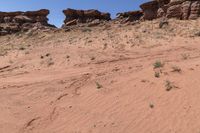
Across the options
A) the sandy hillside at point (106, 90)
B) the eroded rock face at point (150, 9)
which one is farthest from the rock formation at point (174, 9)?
the sandy hillside at point (106, 90)

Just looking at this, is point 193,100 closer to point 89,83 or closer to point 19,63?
point 89,83

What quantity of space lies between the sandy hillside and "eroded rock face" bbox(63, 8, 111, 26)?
949 inches

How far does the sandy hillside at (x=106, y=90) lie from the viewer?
25.9 feet

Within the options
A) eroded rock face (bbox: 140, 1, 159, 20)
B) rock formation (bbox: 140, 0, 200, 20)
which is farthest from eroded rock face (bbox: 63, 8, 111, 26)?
rock formation (bbox: 140, 0, 200, 20)

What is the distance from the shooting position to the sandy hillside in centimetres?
790

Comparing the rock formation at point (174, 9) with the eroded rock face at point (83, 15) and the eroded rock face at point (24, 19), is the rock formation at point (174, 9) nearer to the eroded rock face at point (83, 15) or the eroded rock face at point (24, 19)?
the eroded rock face at point (83, 15)

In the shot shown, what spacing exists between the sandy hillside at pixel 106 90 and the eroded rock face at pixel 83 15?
24.1m

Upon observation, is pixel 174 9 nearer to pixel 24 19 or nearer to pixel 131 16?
pixel 131 16

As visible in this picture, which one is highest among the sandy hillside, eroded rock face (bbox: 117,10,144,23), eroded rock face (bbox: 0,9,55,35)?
eroded rock face (bbox: 0,9,55,35)

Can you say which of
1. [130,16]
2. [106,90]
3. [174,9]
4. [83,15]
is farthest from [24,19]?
[106,90]

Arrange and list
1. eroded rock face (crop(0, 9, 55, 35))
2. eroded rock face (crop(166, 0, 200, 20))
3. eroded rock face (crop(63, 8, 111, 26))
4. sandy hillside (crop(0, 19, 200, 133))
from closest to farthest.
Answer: sandy hillside (crop(0, 19, 200, 133)) < eroded rock face (crop(166, 0, 200, 20)) < eroded rock face (crop(0, 9, 55, 35)) < eroded rock face (crop(63, 8, 111, 26))

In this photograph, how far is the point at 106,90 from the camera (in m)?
10.2

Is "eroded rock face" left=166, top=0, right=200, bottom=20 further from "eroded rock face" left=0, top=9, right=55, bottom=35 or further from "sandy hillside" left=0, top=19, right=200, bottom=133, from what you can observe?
"eroded rock face" left=0, top=9, right=55, bottom=35

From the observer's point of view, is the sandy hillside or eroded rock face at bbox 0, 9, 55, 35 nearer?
the sandy hillside
